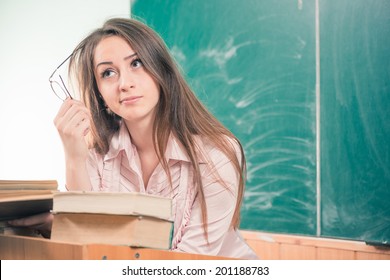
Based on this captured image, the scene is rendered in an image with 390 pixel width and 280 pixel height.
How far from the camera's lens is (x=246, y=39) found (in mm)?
2156

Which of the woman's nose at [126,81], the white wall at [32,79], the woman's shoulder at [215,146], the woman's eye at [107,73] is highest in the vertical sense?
the white wall at [32,79]

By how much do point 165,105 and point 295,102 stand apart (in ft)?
1.96

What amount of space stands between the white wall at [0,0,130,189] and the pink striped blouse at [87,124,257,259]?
4.21ft

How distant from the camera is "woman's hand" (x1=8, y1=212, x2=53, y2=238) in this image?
106cm

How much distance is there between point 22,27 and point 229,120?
4.58 ft

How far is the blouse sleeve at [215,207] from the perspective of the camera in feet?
4.98

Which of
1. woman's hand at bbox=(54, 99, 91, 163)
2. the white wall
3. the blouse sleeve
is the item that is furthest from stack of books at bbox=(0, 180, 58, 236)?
the white wall

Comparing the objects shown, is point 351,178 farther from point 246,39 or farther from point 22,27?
point 22,27

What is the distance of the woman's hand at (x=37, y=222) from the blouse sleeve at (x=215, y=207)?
510mm

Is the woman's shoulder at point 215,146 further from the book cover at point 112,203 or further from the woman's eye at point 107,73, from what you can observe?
the book cover at point 112,203

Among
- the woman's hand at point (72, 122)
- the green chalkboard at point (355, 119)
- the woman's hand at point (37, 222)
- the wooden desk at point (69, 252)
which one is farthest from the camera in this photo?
the green chalkboard at point (355, 119)

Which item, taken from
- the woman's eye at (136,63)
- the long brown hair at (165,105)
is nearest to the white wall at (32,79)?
the long brown hair at (165,105)

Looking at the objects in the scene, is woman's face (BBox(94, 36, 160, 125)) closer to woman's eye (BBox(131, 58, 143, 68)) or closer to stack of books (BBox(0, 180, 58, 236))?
woman's eye (BBox(131, 58, 143, 68))
